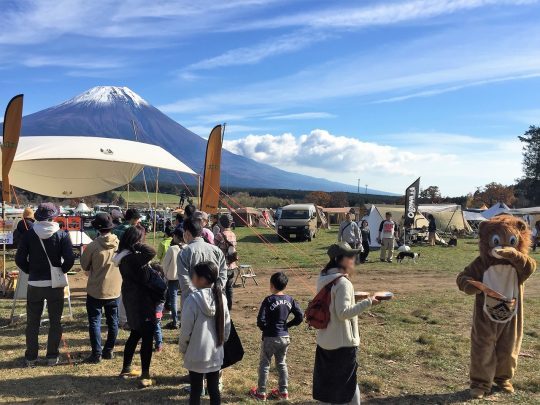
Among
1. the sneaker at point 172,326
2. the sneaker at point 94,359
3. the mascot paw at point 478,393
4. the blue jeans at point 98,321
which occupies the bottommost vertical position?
the sneaker at point 94,359

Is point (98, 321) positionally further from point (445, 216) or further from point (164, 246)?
point (445, 216)

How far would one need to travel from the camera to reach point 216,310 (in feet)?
12.2

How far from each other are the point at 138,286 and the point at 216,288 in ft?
4.27

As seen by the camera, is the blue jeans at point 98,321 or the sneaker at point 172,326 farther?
the sneaker at point 172,326

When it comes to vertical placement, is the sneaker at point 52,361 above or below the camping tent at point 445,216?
below

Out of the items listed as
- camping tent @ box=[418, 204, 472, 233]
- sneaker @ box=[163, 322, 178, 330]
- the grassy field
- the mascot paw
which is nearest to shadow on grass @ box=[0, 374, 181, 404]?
the grassy field

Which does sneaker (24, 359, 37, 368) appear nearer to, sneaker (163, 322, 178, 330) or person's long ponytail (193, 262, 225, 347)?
sneaker (163, 322, 178, 330)

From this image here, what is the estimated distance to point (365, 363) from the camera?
5.57m

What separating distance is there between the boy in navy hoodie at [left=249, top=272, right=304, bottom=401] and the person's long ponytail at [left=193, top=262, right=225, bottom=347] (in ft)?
2.26

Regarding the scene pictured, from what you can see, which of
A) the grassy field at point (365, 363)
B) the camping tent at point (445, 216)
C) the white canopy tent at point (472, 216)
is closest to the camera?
the grassy field at point (365, 363)

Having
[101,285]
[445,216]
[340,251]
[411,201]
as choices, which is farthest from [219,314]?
[445,216]

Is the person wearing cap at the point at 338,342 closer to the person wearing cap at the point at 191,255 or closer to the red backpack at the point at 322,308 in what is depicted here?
the red backpack at the point at 322,308

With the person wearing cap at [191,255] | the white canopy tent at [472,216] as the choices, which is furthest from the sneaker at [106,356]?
the white canopy tent at [472,216]

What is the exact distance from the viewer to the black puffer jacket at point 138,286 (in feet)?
15.2
